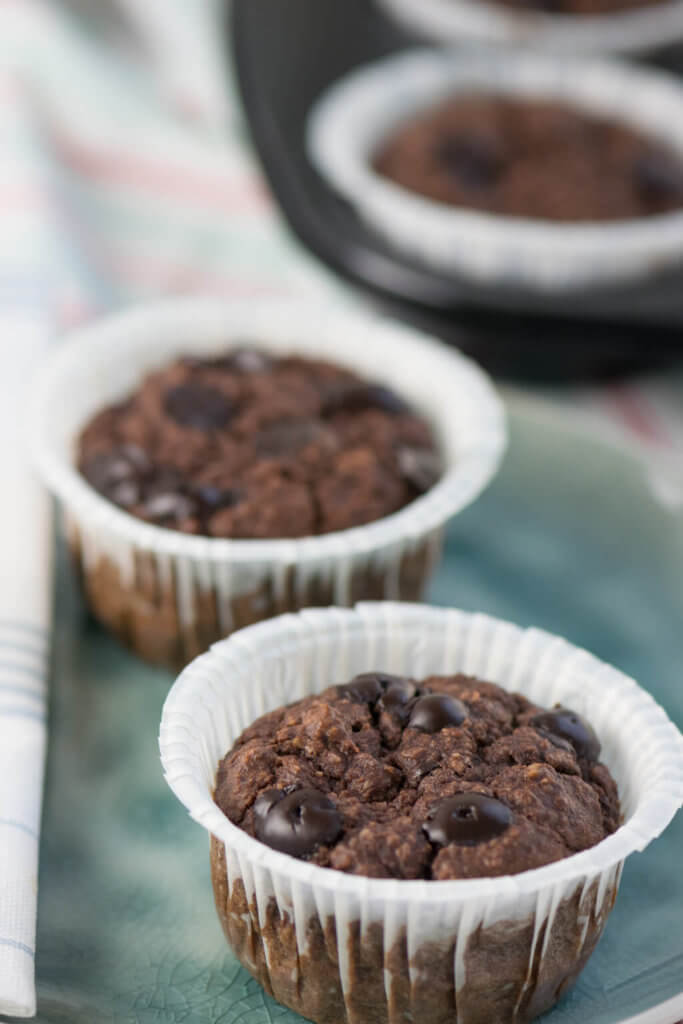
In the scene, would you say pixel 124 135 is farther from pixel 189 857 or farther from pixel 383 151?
pixel 189 857

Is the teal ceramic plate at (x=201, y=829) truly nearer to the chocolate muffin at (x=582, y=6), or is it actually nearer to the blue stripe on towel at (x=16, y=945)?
the blue stripe on towel at (x=16, y=945)

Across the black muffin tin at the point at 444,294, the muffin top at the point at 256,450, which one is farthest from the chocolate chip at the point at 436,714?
the black muffin tin at the point at 444,294

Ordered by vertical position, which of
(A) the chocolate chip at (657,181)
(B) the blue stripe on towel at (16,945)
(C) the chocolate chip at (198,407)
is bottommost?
(B) the blue stripe on towel at (16,945)

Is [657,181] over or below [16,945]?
over

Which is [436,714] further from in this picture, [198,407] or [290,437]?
[198,407]

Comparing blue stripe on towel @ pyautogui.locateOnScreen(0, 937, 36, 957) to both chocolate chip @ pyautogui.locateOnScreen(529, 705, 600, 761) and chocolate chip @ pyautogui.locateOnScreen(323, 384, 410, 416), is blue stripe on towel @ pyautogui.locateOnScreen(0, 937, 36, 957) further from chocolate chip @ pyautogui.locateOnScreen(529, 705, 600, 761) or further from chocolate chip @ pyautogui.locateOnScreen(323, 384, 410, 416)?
chocolate chip @ pyautogui.locateOnScreen(323, 384, 410, 416)

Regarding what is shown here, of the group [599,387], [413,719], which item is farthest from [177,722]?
[599,387]

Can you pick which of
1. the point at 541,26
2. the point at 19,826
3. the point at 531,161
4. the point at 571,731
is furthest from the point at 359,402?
the point at 541,26
